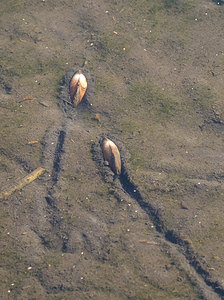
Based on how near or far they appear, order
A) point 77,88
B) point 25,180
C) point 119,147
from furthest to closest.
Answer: point 77,88 → point 119,147 → point 25,180

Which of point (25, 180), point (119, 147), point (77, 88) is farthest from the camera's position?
point (77, 88)

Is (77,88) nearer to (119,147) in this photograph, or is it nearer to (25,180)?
(119,147)

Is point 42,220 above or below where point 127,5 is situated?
below

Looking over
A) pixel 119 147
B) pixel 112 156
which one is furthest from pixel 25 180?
pixel 119 147

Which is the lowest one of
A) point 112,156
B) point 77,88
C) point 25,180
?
point 25,180

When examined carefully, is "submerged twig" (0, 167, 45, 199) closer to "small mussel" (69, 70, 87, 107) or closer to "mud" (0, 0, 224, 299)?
"mud" (0, 0, 224, 299)

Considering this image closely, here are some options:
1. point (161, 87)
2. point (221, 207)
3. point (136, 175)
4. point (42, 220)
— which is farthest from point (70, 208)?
point (161, 87)

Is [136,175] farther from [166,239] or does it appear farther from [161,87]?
[161,87]
